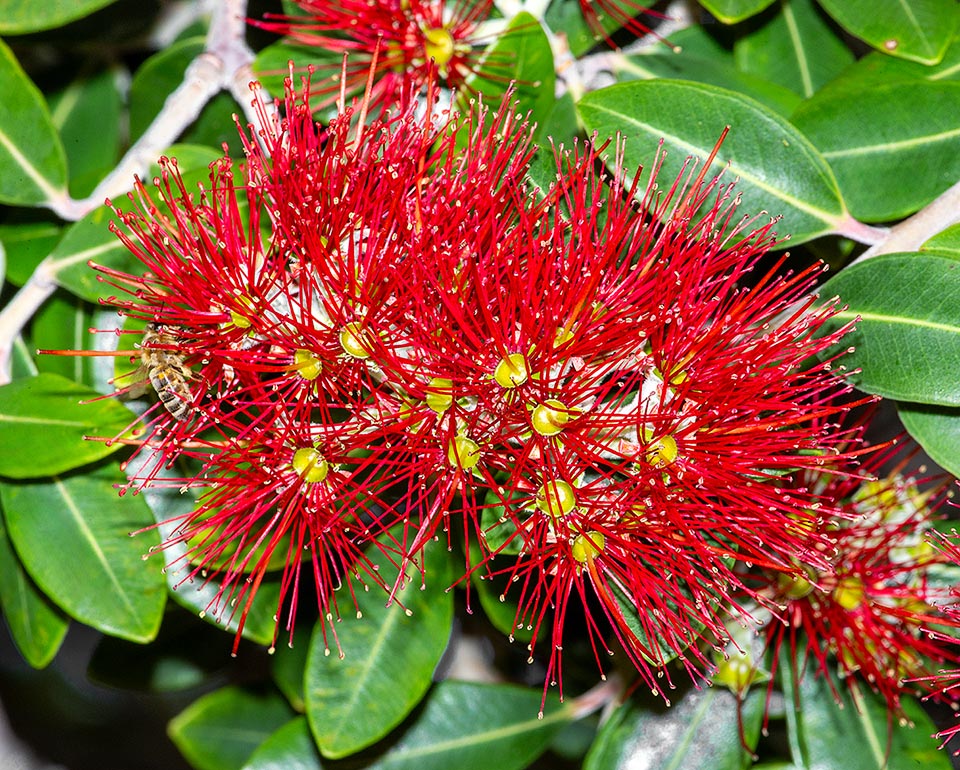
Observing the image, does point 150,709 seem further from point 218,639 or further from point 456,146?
point 456,146

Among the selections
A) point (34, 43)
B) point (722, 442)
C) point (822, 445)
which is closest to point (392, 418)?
Answer: point (722, 442)

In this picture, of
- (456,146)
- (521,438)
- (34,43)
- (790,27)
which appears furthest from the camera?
(34,43)

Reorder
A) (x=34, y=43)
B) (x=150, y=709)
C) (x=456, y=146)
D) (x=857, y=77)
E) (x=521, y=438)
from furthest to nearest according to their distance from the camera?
(x=150, y=709), (x=34, y=43), (x=857, y=77), (x=456, y=146), (x=521, y=438)

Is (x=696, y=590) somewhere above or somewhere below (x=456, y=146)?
below

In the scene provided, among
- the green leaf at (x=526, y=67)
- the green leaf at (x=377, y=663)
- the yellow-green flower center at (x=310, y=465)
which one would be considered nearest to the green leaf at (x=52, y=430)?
the yellow-green flower center at (x=310, y=465)

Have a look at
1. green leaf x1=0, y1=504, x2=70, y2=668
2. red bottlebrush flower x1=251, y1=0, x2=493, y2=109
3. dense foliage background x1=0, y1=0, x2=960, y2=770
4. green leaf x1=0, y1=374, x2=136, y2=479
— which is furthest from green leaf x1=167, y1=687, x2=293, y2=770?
red bottlebrush flower x1=251, y1=0, x2=493, y2=109

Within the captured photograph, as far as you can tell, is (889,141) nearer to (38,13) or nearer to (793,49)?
(793,49)
